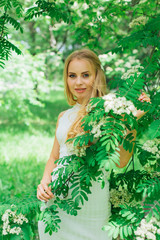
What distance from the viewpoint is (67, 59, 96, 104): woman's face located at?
192cm

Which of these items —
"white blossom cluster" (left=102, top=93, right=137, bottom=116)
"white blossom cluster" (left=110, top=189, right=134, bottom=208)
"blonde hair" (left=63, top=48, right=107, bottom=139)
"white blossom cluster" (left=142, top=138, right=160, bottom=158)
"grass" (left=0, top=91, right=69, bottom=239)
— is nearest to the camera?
"white blossom cluster" (left=102, top=93, right=137, bottom=116)

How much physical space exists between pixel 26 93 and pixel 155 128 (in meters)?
6.17

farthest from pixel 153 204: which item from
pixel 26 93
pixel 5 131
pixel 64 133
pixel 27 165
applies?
pixel 5 131

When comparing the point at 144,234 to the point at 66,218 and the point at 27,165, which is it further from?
the point at 27,165

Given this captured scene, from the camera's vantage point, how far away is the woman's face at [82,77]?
192cm

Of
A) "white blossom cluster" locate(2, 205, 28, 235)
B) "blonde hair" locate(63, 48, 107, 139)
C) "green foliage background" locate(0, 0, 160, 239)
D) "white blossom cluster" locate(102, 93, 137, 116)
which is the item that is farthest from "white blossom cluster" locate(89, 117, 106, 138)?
"white blossom cluster" locate(2, 205, 28, 235)

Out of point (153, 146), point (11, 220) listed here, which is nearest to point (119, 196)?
point (153, 146)

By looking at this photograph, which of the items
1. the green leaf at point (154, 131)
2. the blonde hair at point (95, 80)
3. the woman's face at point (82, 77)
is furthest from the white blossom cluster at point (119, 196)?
the green leaf at point (154, 131)

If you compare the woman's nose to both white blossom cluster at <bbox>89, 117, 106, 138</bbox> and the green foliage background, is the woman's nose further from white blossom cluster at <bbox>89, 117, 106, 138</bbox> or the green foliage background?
white blossom cluster at <bbox>89, 117, 106, 138</bbox>

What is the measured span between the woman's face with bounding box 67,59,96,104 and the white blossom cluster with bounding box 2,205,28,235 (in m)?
1.05

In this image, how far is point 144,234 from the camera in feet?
4.08

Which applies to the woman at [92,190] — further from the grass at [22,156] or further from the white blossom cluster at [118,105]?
the white blossom cluster at [118,105]

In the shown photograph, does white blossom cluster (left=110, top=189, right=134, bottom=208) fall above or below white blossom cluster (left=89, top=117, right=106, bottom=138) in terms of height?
below

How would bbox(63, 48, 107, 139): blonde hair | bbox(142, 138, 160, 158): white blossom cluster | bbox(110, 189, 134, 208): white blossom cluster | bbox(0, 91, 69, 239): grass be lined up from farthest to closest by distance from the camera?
bbox(0, 91, 69, 239): grass
bbox(110, 189, 134, 208): white blossom cluster
bbox(63, 48, 107, 139): blonde hair
bbox(142, 138, 160, 158): white blossom cluster
